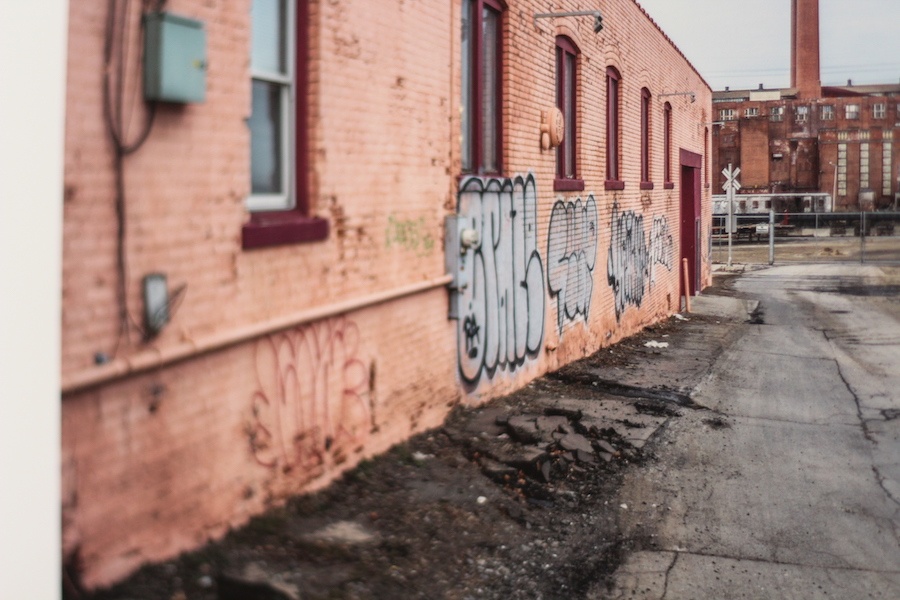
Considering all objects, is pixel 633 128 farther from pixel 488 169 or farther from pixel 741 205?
pixel 741 205

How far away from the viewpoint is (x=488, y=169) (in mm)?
9352

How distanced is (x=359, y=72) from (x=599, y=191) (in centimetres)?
775

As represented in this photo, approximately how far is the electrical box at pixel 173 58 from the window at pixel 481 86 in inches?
176

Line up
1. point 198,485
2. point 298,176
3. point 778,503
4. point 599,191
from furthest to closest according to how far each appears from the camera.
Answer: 1. point 599,191
2. point 778,503
3. point 298,176
4. point 198,485

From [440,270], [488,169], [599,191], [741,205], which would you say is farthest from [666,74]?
[741,205]

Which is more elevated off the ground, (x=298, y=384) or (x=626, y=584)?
(x=298, y=384)

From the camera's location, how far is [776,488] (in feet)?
24.2

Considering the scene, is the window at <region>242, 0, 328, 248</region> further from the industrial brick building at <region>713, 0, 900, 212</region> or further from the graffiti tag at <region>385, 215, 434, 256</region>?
the industrial brick building at <region>713, 0, 900, 212</region>

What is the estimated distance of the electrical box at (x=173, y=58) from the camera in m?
4.30

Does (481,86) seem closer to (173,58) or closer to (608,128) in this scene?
(173,58)

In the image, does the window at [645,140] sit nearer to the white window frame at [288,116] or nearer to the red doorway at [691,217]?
the red doorway at [691,217]

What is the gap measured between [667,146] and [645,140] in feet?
8.26

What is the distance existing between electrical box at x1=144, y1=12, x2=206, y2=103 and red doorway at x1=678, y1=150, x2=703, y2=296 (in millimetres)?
19616

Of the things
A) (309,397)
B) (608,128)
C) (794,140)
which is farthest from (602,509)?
(794,140)
